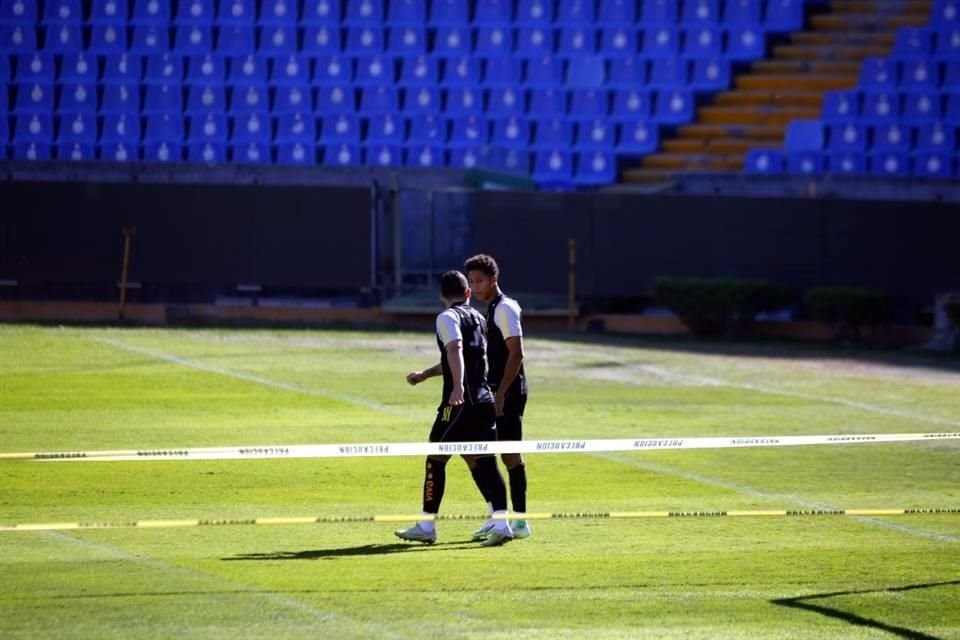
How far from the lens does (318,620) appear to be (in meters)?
9.06

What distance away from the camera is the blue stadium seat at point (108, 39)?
124ft

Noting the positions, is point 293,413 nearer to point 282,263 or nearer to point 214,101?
point 282,263

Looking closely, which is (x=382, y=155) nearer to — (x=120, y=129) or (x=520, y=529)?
(x=120, y=129)

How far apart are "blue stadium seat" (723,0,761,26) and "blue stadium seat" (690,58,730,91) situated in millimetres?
935

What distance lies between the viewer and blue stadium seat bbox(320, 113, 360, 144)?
36125 millimetres

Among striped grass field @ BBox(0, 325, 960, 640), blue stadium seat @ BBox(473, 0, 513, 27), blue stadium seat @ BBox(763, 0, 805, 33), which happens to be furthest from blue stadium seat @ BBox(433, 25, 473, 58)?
striped grass field @ BBox(0, 325, 960, 640)

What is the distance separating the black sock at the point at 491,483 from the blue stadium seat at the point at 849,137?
76.3ft

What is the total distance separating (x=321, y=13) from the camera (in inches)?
1471

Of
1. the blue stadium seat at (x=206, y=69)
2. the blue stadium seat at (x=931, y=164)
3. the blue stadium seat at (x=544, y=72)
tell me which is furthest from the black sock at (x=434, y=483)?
the blue stadium seat at (x=206, y=69)

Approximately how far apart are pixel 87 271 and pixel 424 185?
20.3ft

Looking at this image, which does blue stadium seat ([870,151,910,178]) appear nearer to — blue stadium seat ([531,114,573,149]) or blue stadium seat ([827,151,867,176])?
blue stadium seat ([827,151,867,176])

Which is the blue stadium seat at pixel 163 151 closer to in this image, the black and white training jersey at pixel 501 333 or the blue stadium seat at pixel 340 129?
the blue stadium seat at pixel 340 129

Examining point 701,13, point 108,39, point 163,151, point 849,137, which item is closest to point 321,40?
point 163,151

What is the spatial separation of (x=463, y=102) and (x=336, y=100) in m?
2.85
